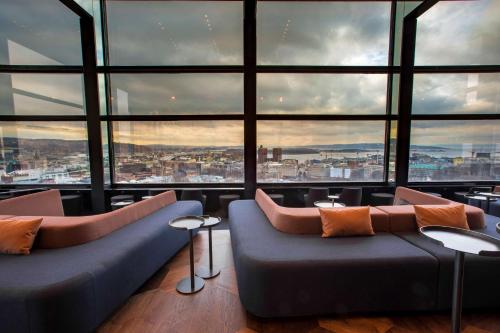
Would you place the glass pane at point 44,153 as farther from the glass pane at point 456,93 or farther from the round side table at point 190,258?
the glass pane at point 456,93

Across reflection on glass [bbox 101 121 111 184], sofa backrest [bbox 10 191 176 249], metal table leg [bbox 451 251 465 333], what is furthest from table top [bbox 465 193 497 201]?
reflection on glass [bbox 101 121 111 184]

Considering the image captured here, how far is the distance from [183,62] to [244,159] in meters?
2.73

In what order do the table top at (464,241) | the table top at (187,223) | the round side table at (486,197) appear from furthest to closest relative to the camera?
the round side table at (486,197) < the table top at (187,223) < the table top at (464,241)

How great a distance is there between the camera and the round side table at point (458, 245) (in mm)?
1465

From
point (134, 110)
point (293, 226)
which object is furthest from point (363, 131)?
point (134, 110)

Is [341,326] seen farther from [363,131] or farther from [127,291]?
[363,131]

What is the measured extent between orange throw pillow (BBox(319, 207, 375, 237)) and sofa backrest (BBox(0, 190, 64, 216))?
435cm

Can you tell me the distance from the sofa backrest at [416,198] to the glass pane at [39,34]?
7411 mm

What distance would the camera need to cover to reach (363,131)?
5852mm

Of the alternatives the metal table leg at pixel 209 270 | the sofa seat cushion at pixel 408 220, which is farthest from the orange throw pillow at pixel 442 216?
the metal table leg at pixel 209 270

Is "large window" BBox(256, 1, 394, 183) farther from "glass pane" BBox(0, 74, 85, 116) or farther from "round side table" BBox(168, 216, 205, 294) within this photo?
"glass pane" BBox(0, 74, 85, 116)

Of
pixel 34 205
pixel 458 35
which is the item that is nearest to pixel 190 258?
pixel 34 205

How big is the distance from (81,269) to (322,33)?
6283 millimetres

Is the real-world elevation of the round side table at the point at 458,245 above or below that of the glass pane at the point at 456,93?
below
